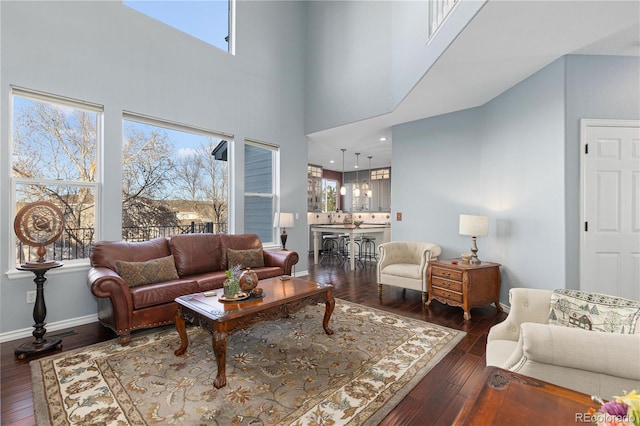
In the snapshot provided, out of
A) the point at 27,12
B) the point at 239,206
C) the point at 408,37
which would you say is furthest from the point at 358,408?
the point at 27,12

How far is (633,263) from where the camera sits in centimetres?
287

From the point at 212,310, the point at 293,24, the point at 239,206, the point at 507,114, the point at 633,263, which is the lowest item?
the point at 212,310

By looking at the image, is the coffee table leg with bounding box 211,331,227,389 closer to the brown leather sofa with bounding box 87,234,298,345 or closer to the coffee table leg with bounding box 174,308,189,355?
the coffee table leg with bounding box 174,308,189,355

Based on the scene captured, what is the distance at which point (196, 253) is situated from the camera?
3885mm

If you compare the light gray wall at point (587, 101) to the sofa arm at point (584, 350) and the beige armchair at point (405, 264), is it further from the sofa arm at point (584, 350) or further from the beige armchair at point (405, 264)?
the sofa arm at point (584, 350)

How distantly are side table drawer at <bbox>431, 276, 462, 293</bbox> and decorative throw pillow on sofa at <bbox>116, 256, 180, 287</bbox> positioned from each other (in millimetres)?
3297

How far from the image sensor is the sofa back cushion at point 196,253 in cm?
374

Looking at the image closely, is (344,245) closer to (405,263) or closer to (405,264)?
(405,263)

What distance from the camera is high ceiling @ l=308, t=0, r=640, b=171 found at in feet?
7.22

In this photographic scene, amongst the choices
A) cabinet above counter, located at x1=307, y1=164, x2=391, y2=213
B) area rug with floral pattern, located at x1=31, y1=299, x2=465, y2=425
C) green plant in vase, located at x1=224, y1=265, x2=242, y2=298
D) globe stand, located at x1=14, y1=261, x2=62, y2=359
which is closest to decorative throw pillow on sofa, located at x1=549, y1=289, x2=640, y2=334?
area rug with floral pattern, located at x1=31, y1=299, x2=465, y2=425

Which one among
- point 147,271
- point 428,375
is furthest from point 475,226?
point 147,271

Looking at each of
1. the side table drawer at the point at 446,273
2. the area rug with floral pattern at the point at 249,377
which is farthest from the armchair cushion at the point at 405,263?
the area rug with floral pattern at the point at 249,377

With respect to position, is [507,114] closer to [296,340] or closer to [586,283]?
[586,283]

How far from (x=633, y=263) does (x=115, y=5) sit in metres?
6.57
